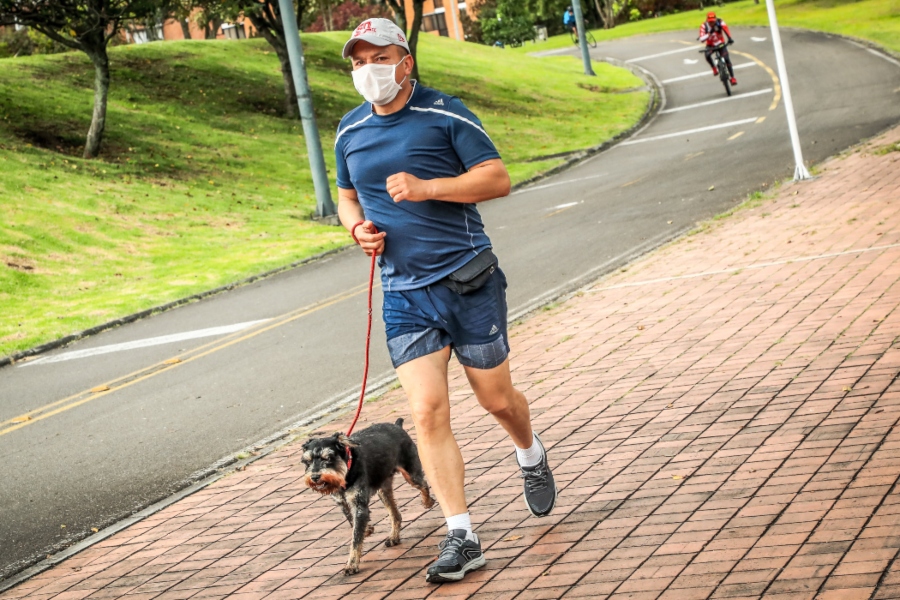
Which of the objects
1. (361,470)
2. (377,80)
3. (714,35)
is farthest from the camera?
(714,35)

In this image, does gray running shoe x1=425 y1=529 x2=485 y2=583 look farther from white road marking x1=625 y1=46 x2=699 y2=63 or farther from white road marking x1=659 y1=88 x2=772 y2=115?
white road marking x1=625 y1=46 x2=699 y2=63

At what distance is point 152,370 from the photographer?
1209 centimetres

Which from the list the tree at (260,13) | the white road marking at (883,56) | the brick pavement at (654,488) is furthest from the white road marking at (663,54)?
the brick pavement at (654,488)

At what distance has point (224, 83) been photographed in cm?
3822

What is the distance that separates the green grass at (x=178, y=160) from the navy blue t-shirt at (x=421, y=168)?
1064 cm

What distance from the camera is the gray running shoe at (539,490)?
18.4ft

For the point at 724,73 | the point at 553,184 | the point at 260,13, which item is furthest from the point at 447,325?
the point at 724,73

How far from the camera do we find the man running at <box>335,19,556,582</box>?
505 cm

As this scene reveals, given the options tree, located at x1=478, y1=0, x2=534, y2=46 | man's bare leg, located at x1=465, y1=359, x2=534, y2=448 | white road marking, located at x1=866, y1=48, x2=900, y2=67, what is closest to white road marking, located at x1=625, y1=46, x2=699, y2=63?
white road marking, located at x1=866, y1=48, x2=900, y2=67

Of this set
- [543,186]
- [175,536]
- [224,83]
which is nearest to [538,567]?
[175,536]

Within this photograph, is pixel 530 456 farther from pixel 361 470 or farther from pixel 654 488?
pixel 361 470

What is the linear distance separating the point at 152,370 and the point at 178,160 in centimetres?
1787

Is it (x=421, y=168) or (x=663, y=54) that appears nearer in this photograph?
(x=421, y=168)

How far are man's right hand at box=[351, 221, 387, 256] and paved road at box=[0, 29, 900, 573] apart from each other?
10.1ft
